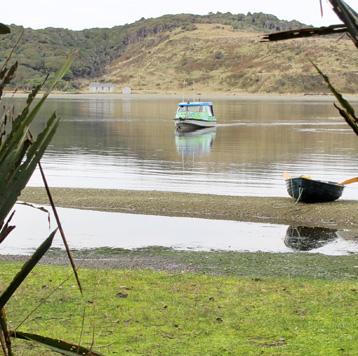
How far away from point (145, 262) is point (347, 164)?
24360 millimetres

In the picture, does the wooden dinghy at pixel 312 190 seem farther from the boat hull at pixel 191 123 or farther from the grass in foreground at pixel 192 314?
the boat hull at pixel 191 123

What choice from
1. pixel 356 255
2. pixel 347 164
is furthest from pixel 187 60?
pixel 356 255

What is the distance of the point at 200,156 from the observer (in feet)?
126

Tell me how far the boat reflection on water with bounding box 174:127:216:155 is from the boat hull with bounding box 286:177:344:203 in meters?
19.5

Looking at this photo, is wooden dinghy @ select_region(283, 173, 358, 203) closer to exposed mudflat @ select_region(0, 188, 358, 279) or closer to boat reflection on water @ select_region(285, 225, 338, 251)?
exposed mudflat @ select_region(0, 188, 358, 279)

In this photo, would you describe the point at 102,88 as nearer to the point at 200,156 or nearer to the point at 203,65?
the point at 203,65

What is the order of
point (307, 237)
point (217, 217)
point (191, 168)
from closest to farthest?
point (307, 237) < point (217, 217) < point (191, 168)

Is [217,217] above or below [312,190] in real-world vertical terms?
below

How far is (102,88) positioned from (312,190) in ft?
455

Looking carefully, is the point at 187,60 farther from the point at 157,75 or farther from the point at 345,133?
the point at 345,133

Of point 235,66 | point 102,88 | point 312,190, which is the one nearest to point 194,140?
point 312,190

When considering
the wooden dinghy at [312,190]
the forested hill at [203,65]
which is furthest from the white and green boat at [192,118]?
the forested hill at [203,65]

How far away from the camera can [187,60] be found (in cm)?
16200

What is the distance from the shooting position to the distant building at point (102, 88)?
505 feet
